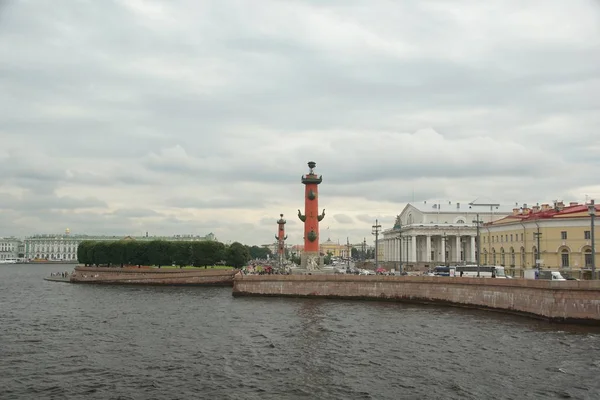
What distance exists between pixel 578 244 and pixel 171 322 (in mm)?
38475

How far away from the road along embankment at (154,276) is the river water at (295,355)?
26.9 m

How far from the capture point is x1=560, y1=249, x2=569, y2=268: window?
173ft

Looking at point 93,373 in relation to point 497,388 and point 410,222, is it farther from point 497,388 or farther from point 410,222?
point 410,222

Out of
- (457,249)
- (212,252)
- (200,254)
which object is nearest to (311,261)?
(212,252)

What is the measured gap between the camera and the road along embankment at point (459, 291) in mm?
29125

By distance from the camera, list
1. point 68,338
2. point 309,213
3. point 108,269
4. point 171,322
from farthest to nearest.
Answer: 1. point 108,269
2. point 309,213
3. point 171,322
4. point 68,338

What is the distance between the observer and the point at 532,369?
67.4 feet

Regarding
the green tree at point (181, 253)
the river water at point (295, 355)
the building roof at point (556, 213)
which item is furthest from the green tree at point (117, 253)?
the building roof at point (556, 213)

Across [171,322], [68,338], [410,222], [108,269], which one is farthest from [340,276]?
[410,222]

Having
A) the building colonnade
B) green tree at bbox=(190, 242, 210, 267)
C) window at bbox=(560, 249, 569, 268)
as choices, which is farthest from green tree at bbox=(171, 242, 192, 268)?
window at bbox=(560, 249, 569, 268)

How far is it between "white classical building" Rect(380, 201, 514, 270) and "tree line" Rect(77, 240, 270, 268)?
3101 cm

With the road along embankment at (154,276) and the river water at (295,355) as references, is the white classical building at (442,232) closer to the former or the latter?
the road along embankment at (154,276)

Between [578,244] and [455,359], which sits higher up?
[578,244]

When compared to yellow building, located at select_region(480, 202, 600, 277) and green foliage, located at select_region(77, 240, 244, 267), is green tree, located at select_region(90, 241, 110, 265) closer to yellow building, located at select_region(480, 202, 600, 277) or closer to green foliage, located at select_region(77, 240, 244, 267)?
green foliage, located at select_region(77, 240, 244, 267)
